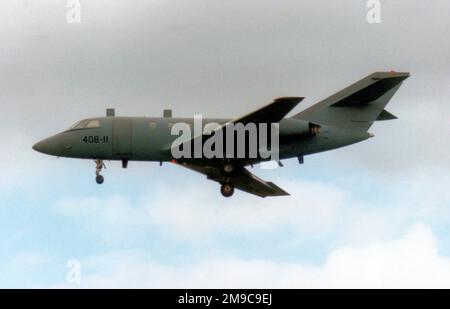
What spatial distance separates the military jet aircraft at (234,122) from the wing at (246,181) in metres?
1.48

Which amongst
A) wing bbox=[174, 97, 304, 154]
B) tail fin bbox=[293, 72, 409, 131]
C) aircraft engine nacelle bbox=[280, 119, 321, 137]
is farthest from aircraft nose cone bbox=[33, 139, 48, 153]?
tail fin bbox=[293, 72, 409, 131]

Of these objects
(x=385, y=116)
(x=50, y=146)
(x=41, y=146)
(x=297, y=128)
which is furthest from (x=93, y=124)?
(x=385, y=116)

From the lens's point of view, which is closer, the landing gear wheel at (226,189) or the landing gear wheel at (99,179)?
the landing gear wheel at (99,179)

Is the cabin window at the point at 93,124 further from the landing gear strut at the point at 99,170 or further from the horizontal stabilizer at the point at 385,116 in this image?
the horizontal stabilizer at the point at 385,116

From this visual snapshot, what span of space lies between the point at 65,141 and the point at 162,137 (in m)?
5.93

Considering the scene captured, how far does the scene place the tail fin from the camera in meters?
60.7

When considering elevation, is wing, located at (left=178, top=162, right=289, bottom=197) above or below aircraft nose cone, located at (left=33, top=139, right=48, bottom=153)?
below

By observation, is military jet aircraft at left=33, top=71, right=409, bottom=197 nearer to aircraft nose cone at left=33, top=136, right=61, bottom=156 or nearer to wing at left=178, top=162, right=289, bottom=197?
aircraft nose cone at left=33, top=136, right=61, bottom=156

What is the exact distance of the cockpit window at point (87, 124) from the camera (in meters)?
60.0

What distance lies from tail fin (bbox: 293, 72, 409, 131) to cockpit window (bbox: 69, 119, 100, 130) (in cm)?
1267

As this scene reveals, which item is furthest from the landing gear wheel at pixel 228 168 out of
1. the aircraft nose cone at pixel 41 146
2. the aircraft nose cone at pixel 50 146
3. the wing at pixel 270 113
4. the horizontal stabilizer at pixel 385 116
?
the aircraft nose cone at pixel 41 146

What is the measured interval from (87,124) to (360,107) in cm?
1625

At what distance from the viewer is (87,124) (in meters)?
60.3
